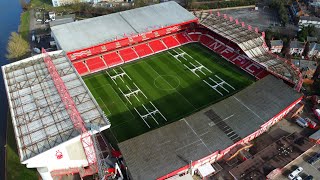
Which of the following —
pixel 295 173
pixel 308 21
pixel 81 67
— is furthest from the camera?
pixel 308 21

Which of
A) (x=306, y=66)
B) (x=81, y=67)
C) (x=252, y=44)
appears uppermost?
(x=252, y=44)

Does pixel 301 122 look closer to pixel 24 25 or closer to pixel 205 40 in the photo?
pixel 205 40

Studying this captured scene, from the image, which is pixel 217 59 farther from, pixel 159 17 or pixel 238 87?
pixel 159 17

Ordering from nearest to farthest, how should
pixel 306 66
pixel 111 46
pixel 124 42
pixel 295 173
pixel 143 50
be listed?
pixel 295 173
pixel 306 66
pixel 111 46
pixel 124 42
pixel 143 50

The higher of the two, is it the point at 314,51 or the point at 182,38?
the point at 314,51

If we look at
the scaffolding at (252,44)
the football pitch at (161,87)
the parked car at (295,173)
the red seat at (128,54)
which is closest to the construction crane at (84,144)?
the football pitch at (161,87)

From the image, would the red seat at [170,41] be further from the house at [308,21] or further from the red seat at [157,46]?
the house at [308,21]

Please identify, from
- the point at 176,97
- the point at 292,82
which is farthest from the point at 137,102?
the point at 292,82

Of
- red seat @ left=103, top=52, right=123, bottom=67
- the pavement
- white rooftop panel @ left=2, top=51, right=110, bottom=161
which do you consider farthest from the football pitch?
the pavement

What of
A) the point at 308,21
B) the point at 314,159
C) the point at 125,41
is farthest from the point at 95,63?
the point at 308,21
